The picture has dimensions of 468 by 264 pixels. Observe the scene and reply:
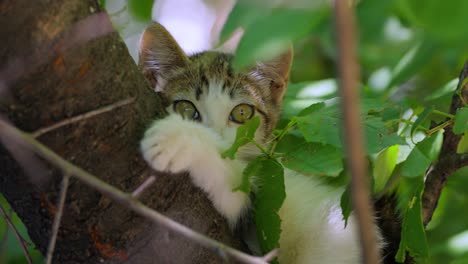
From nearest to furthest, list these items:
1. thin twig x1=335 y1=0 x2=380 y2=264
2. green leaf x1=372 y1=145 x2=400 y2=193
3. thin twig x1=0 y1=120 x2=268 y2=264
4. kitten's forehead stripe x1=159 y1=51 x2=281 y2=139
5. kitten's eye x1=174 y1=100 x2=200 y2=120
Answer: thin twig x1=335 y1=0 x2=380 y2=264 < thin twig x1=0 y1=120 x2=268 y2=264 < green leaf x1=372 y1=145 x2=400 y2=193 < kitten's eye x1=174 y1=100 x2=200 y2=120 < kitten's forehead stripe x1=159 y1=51 x2=281 y2=139

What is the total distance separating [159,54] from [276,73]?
49cm

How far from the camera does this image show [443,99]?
1657 millimetres

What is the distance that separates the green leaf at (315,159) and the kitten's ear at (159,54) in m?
1.01

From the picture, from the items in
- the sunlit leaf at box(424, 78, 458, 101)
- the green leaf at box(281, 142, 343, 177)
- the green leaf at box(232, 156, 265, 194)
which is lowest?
the sunlit leaf at box(424, 78, 458, 101)

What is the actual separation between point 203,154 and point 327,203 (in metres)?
0.64

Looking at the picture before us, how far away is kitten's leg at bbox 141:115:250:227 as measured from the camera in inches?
48.6

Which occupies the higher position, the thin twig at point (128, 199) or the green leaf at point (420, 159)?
the thin twig at point (128, 199)

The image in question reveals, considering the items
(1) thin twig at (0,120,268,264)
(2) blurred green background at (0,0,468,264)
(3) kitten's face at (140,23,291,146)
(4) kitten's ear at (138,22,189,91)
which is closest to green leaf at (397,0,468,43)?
(2) blurred green background at (0,0,468,264)

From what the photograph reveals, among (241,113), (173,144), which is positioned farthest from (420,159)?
(241,113)

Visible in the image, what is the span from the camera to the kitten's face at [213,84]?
204 centimetres

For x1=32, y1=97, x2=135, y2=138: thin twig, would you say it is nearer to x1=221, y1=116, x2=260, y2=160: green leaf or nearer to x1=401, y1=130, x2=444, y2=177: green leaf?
x1=221, y1=116, x2=260, y2=160: green leaf

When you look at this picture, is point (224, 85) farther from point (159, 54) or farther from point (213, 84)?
point (159, 54)

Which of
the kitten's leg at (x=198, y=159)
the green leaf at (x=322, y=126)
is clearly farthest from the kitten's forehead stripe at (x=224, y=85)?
the green leaf at (x=322, y=126)

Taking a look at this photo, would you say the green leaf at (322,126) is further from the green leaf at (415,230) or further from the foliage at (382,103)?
the green leaf at (415,230)
